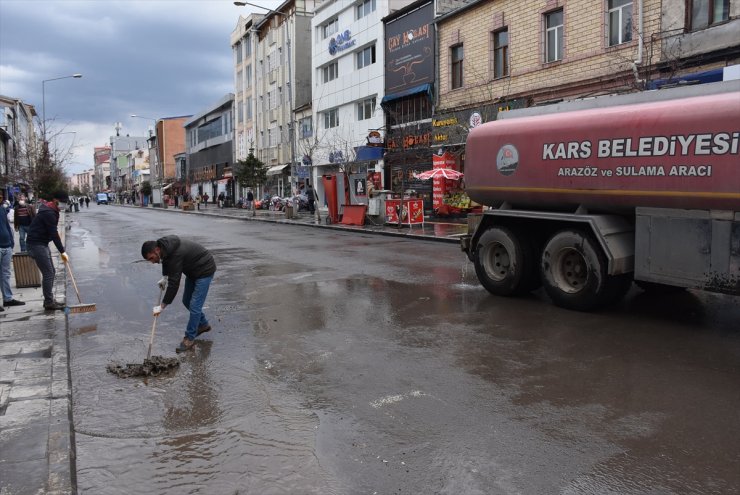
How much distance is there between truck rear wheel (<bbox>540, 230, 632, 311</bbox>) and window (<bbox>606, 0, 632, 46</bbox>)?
1418 centimetres

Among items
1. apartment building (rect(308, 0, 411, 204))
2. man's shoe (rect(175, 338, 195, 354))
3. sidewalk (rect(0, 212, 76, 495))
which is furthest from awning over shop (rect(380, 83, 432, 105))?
man's shoe (rect(175, 338, 195, 354))

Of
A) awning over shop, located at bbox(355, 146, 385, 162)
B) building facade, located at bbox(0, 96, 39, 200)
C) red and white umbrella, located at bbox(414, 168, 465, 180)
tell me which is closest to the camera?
red and white umbrella, located at bbox(414, 168, 465, 180)

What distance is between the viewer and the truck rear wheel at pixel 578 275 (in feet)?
26.1

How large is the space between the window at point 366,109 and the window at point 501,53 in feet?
39.0

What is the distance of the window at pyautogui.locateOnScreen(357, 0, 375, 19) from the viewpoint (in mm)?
36656

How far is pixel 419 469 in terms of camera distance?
3859mm

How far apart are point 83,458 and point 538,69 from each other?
2245 cm

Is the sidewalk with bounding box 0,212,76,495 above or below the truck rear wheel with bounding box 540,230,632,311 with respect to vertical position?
below

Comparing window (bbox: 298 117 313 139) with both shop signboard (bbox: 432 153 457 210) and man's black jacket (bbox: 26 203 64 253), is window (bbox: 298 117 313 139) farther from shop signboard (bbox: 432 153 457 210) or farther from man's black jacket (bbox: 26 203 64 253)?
man's black jacket (bbox: 26 203 64 253)

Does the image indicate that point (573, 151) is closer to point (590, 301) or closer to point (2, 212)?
point (590, 301)

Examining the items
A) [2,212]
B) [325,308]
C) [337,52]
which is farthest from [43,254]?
[337,52]

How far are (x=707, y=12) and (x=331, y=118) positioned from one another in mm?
28568

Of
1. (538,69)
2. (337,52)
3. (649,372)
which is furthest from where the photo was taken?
(337,52)

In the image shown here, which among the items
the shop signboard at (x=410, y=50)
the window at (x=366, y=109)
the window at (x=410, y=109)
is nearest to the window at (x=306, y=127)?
the window at (x=366, y=109)
